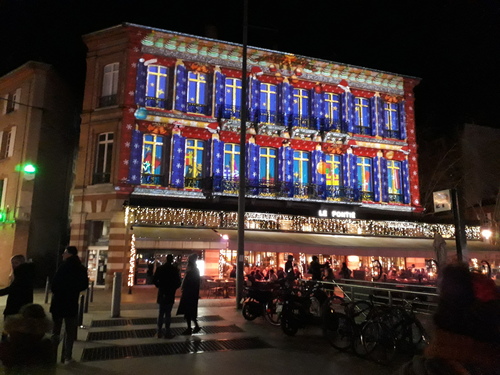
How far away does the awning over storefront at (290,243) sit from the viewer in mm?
16672

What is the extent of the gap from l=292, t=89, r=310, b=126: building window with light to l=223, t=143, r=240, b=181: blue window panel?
12.9 ft

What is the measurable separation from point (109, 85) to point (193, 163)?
5.93 meters

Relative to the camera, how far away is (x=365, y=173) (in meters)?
22.2

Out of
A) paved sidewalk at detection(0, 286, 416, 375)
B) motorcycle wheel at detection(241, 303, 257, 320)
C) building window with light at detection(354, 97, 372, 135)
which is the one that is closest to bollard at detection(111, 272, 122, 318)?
paved sidewalk at detection(0, 286, 416, 375)

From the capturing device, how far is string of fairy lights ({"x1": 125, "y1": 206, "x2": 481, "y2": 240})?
17.5m

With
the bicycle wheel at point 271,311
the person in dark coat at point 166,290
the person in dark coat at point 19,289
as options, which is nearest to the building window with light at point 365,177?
the bicycle wheel at point 271,311

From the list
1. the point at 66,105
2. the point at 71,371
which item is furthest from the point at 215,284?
the point at 66,105

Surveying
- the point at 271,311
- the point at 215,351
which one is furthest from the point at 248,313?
the point at 215,351

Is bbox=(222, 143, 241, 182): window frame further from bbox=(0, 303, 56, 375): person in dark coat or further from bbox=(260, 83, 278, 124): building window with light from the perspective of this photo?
bbox=(0, 303, 56, 375): person in dark coat

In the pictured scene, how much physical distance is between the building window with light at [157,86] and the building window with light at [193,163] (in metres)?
2.41

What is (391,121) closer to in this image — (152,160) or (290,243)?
(290,243)

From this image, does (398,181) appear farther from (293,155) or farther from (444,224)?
(293,155)

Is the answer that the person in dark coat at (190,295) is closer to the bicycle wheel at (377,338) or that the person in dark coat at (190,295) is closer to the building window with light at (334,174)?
the bicycle wheel at (377,338)

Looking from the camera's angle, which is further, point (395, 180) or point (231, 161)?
point (395, 180)
